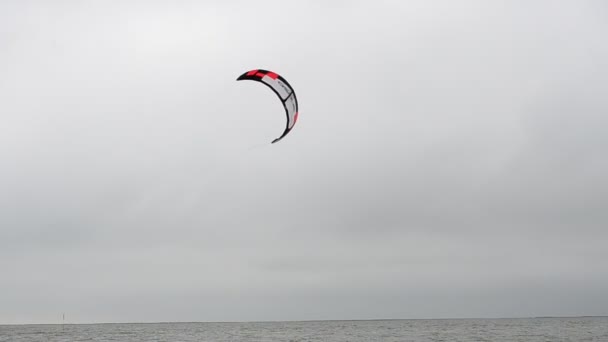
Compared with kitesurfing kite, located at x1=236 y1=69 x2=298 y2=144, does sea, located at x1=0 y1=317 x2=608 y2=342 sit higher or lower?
lower

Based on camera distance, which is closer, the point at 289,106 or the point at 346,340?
the point at 289,106

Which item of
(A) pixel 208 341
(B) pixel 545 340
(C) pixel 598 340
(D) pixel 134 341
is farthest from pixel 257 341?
(C) pixel 598 340

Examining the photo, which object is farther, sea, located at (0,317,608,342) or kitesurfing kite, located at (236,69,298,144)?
sea, located at (0,317,608,342)

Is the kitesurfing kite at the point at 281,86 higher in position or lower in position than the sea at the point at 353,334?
higher

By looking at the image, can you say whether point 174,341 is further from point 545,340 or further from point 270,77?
point 270,77

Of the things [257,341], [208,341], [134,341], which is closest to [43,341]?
[134,341]

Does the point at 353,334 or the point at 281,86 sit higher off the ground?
the point at 281,86

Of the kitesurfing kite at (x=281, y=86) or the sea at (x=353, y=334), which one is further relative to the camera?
the sea at (x=353, y=334)

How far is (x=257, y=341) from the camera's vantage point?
67000 millimetres

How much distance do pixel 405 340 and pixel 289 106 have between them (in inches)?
1978

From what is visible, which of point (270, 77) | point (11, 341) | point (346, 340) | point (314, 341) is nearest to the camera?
point (270, 77)

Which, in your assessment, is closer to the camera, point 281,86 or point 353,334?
point 281,86

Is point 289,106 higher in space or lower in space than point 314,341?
higher

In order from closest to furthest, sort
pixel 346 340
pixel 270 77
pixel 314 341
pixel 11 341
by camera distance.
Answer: pixel 270 77, pixel 314 341, pixel 346 340, pixel 11 341
